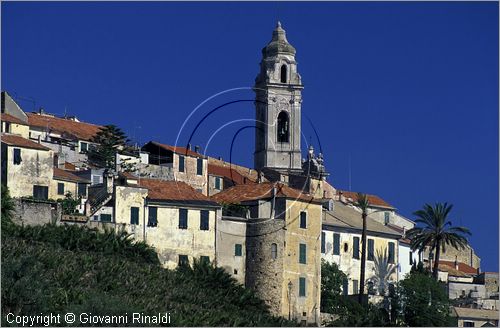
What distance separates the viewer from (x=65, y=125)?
11494cm

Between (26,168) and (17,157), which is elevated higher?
(17,157)

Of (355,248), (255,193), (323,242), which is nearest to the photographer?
(255,193)

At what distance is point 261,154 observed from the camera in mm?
133750

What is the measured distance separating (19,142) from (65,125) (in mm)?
18980

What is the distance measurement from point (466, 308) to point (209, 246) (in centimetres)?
2174

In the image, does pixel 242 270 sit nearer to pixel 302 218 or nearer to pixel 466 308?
pixel 302 218

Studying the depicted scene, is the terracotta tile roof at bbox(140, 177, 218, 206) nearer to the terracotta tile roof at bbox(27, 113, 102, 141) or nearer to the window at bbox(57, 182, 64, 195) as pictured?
the window at bbox(57, 182, 64, 195)

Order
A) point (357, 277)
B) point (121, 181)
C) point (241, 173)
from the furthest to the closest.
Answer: point (241, 173)
point (357, 277)
point (121, 181)

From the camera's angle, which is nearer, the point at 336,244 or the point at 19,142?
the point at 19,142

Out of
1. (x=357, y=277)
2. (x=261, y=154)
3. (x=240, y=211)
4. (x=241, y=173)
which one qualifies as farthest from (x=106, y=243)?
(x=261, y=154)

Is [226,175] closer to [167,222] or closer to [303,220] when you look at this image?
[303,220]

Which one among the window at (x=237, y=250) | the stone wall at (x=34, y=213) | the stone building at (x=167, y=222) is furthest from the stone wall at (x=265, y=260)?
the stone wall at (x=34, y=213)

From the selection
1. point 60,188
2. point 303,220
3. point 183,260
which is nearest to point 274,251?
point 303,220

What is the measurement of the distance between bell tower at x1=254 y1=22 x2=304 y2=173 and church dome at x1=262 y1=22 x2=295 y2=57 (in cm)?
7
